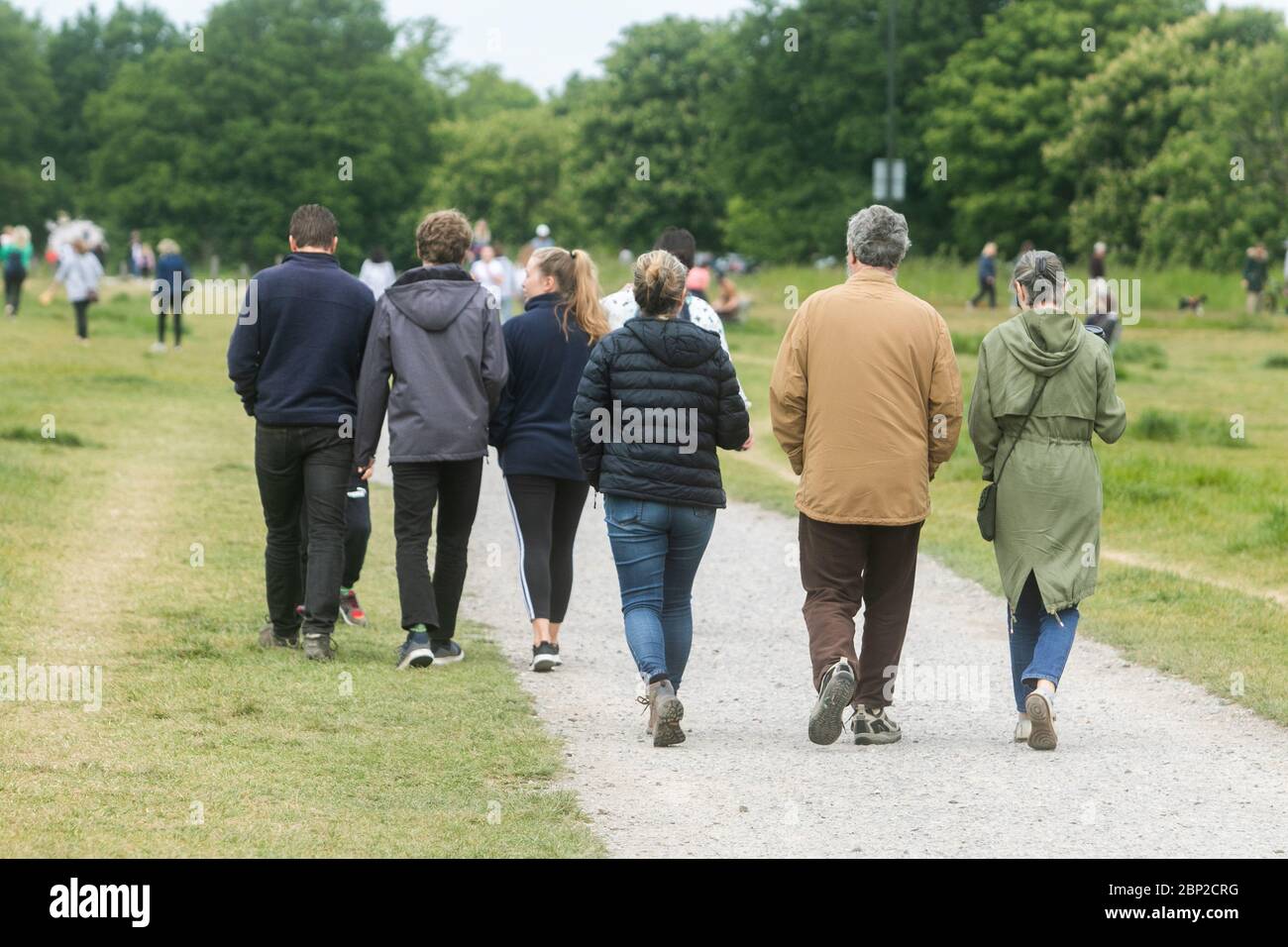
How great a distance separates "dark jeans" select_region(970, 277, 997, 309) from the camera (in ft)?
140

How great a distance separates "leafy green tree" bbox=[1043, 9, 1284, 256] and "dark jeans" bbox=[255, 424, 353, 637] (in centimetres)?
4770

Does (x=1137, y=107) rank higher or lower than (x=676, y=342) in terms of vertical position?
higher

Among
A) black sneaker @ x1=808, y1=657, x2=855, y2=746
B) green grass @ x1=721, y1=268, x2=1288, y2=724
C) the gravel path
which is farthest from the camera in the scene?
green grass @ x1=721, y1=268, x2=1288, y2=724

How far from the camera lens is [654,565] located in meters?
7.00

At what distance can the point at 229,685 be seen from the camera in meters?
7.54

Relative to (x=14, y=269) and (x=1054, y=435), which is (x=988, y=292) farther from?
(x=1054, y=435)

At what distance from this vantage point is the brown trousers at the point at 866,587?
6.89 metres

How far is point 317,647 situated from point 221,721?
49.8 inches

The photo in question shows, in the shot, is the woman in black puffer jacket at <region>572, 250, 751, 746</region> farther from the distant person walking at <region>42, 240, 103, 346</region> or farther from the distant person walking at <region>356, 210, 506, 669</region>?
the distant person walking at <region>42, 240, 103, 346</region>

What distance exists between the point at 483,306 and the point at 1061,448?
2.58 meters

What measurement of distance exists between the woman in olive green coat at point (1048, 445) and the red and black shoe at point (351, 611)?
12.1ft

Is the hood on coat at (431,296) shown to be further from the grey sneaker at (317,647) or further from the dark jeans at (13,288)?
the dark jeans at (13,288)

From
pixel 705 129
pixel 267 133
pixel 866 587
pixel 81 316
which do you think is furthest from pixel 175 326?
pixel 705 129

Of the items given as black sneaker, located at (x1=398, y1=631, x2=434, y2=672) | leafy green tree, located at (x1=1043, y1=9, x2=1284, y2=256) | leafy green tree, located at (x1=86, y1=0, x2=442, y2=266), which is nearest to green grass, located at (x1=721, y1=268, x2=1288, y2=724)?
black sneaker, located at (x1=398, y1=631, x2=434, y2=672)
